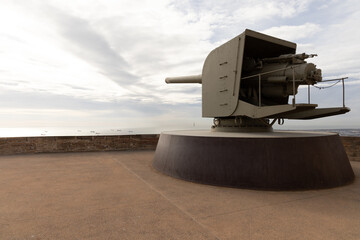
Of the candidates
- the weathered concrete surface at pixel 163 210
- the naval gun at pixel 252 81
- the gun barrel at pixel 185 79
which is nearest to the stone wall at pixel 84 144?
the gun barrel at pixel 185 79

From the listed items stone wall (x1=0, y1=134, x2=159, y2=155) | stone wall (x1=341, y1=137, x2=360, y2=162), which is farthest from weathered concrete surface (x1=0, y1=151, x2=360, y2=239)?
stone wall (x1=0, y1=134, x2=159, y2=155)

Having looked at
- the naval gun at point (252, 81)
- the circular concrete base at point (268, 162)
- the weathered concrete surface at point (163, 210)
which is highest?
the naval gun at point (252, 81)

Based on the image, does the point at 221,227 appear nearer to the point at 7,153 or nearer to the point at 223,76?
the point at 223,76

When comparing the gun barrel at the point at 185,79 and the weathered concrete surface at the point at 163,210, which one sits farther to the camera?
the gun barrel at the point at 185,79

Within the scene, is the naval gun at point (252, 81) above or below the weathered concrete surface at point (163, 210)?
above

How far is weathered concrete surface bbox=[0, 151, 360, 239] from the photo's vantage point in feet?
8.42

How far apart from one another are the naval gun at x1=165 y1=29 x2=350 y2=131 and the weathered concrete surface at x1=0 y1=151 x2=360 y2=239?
196 cm

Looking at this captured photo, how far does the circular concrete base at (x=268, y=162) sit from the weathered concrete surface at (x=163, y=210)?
8.9 inches

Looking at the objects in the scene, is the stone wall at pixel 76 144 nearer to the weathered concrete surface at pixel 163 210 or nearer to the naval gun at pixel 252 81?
the weathered concrete surface at pixel 163 210

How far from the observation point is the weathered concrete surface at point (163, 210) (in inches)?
101

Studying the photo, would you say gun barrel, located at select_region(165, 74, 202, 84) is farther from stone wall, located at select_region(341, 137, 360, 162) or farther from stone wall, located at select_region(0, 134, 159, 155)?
stone wall, located at select_region(341, 137, 360, 162)

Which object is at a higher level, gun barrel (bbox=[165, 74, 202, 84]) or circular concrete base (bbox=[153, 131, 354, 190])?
gun barrel (bbox=[165, 74, 202, 84])

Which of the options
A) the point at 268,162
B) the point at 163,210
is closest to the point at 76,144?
the point at 163,210

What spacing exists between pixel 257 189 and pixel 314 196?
91cm
